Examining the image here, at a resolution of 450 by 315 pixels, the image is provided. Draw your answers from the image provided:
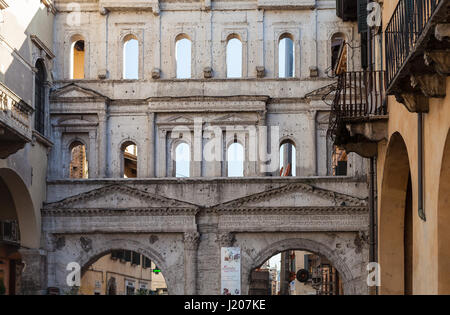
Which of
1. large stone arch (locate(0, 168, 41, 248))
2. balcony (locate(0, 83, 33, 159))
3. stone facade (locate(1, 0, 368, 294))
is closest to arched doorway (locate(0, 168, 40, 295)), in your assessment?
large stone arch (locate(0, 168, 41, 248))

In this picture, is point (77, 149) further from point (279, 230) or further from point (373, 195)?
point (373, 195)

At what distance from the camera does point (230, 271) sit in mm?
30531

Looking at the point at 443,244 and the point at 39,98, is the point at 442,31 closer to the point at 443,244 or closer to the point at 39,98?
the point at 443,244

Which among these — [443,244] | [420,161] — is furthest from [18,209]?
[443,244]

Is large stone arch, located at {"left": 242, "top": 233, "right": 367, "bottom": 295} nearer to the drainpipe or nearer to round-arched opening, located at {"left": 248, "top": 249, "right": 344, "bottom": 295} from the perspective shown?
round-arched opening, located at {"left": 248, "top": 249, "right": 344, "bottom": 295}

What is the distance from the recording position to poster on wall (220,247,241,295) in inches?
1201

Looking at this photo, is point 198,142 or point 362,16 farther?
point 198,142

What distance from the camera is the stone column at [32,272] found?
30547 mm

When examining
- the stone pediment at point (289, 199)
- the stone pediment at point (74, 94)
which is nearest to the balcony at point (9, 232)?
the stone pediment at point (74, 94)

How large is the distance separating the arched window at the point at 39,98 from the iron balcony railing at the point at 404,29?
57.3 ft

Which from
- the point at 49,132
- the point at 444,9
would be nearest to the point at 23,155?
the point at 49,132

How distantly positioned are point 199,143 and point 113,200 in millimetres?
3501

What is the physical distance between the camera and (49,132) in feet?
105
